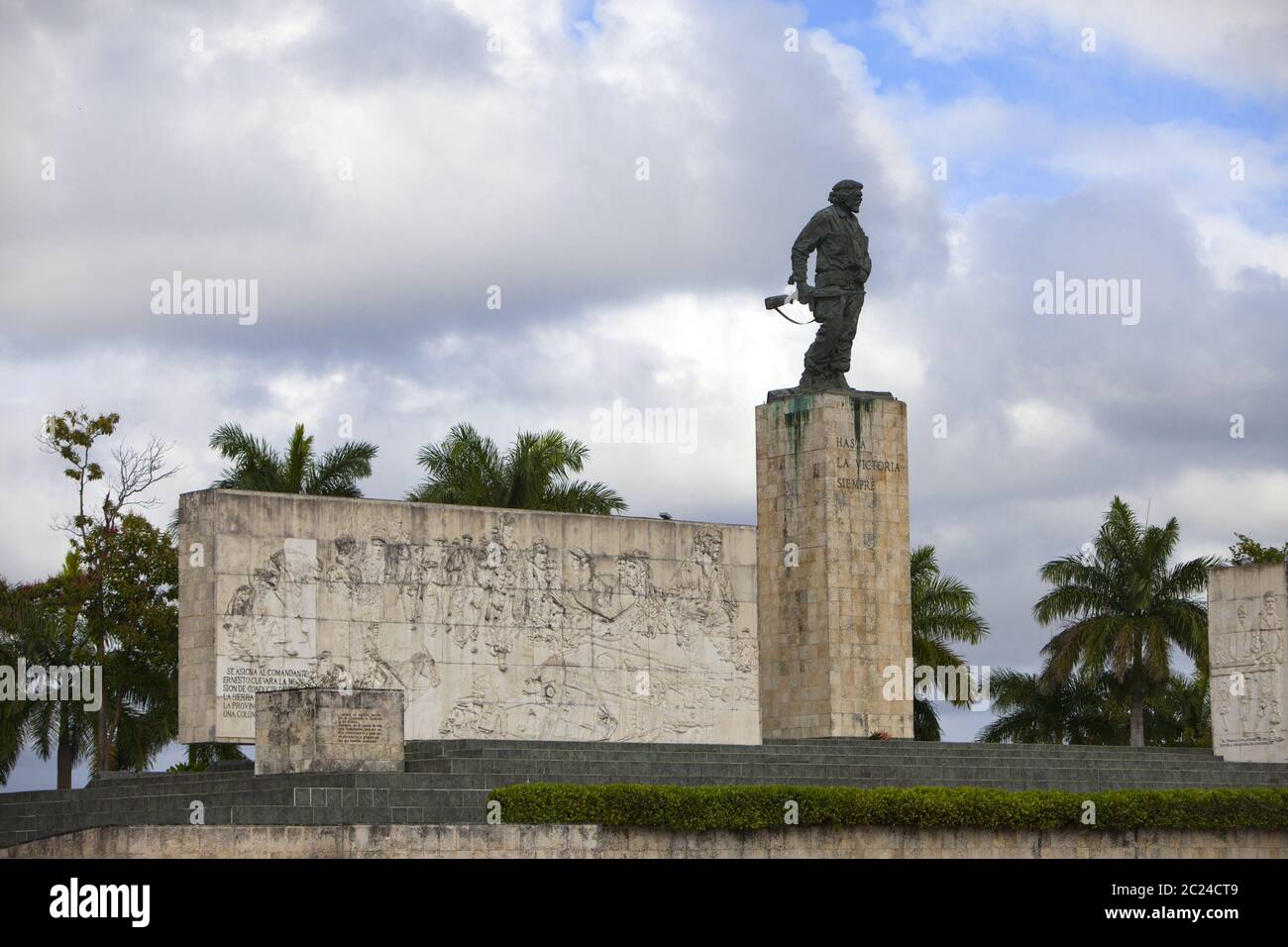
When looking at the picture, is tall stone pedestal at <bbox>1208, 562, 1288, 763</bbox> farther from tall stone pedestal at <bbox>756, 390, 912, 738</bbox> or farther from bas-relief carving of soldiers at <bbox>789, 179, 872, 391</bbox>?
bas-relief carving of soldiers at <bbox>789, 179, 872, 391</bbox>

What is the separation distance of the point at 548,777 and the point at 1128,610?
603 inches

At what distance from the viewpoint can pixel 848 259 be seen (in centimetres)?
2670

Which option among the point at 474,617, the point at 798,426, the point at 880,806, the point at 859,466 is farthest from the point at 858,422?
the point at 880,806

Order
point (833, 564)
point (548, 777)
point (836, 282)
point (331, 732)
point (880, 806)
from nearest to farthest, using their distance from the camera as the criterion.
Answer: point (331, 732), point (880, 806), point (548, 777), point (833, 564), point (836, 282)

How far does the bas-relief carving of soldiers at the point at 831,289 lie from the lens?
2666 centimetres

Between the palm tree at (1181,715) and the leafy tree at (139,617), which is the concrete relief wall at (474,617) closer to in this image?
the leafy tree at (139,617)

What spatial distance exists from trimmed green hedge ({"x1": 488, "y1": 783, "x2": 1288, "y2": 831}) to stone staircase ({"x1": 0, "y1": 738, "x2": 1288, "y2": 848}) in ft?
2.61

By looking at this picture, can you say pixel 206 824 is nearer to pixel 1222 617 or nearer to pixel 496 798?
pixel 496 798

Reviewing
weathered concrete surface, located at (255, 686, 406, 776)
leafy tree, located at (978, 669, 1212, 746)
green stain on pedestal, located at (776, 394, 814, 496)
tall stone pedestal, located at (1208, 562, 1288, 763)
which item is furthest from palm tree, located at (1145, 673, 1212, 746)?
weathered concrete surface, located at (255, 686, 406, 776)

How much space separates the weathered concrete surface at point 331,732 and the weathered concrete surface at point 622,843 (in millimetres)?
1789

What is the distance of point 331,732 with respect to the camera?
18453 mm

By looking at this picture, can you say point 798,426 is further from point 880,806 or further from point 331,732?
point 331,732

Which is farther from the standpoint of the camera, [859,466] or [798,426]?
[798,426]
